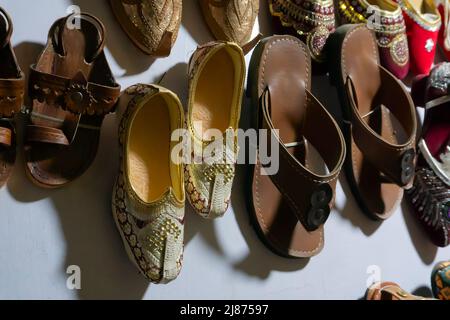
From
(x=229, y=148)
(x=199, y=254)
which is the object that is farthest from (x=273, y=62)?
(x=199, y=254)

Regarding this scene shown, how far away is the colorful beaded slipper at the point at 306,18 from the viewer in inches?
33.2

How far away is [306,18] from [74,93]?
1.34ft

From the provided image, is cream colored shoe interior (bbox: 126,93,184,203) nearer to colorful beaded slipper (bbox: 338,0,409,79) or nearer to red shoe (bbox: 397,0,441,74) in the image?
colorful beaded slipper (bbox: 338,0,409,79)

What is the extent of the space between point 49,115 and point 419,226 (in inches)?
28.5

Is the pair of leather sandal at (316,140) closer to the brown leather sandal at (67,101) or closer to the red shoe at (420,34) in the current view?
the red shoe at (420,34)

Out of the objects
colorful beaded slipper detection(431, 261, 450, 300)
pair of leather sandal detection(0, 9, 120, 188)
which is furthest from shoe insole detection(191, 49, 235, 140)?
colorful beaded slipper detection(431, 261, 450, 300)

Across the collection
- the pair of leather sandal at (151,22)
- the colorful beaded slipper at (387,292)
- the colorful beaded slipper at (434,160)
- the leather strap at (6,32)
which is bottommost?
the colorful beaded slipper at (387,292)

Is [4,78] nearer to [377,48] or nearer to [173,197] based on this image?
[173,197]

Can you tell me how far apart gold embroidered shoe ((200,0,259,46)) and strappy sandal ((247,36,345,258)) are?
0.16 feet

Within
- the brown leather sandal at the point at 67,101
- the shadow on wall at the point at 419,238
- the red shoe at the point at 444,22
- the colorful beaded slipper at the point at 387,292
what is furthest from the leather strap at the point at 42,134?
the red shoe at the point at 444,22

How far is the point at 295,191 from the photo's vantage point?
0.73 m

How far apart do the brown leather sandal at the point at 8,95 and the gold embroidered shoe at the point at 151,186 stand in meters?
0.12

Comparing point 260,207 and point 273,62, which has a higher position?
point 273,62

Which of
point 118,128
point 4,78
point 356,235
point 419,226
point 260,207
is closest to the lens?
point 4,78
